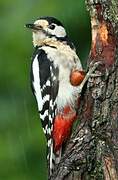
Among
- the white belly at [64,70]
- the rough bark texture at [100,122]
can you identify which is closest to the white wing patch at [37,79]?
the white belly at [64,70]

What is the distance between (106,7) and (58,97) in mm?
1085

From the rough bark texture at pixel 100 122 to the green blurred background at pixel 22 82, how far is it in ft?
3.90

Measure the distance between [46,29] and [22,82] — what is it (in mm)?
812

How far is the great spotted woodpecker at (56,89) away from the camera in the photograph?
5.89 m

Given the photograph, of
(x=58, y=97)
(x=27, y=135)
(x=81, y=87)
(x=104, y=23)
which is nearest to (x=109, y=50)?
(x=104, y=23)

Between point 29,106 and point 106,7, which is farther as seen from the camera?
point 29,106

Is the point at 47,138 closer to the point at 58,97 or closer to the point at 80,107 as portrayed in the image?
the point at 58,97

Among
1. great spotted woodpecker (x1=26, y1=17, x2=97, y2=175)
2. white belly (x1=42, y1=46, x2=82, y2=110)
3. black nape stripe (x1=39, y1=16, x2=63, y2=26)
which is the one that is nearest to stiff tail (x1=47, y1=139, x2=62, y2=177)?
great spotted woodpecker (x1=26, y1=17, x2=97, y2=175)

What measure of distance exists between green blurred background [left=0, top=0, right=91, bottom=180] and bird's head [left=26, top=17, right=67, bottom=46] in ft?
0.78

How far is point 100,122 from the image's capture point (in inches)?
194

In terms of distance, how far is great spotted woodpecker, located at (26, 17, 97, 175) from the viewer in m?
5.89

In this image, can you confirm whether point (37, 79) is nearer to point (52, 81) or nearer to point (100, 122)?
point (52, 81)

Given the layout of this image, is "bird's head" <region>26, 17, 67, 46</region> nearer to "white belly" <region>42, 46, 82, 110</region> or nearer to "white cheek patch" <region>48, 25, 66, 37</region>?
"white cheek patch" <region>48, 25, 66, 37</region>

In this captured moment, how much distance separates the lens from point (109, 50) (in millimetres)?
5191
